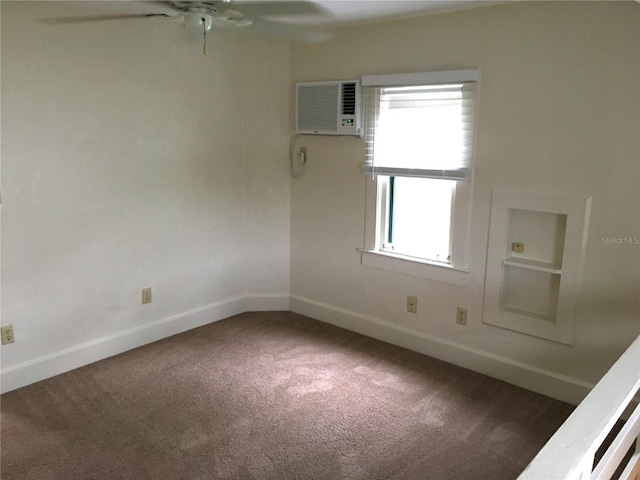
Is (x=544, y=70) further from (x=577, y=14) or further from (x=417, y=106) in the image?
(x=417, y=106)

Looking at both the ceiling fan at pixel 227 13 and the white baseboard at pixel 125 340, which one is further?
the white baseboard at pixel 125 340

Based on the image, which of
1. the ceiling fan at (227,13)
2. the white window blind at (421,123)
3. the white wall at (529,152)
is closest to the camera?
the white wall at (529,152)

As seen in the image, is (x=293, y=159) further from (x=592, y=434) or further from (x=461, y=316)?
(x=592, y=434)

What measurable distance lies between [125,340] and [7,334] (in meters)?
0.77

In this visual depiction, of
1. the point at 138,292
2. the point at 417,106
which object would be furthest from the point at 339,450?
the point at 417,106

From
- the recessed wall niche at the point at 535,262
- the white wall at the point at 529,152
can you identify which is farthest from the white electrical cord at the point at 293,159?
the recessed wall niche at the point at 535,262

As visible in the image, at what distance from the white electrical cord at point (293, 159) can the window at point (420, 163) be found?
2.05ft

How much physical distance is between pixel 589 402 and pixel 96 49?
3197 millimetres

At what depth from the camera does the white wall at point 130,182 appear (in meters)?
2.99

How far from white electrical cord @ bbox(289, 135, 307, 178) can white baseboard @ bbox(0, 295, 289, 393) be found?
3.47 feet

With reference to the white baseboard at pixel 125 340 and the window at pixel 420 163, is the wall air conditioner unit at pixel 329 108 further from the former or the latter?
the white baseboard at pixel 125 340

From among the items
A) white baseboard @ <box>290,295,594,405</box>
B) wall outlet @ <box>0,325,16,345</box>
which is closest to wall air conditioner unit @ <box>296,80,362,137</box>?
white baseboard @ <box>290,295,594,405</box>

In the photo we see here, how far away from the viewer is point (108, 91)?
329 centimetres

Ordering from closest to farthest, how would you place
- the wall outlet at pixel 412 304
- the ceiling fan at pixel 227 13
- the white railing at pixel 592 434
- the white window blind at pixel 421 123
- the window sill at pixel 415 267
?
the white railing at pixel 592 434, the ceiling fan at pixel 227 13, the white window blind at pixel 421 123, the window sill at pixel 415 267, the wall outlet at pixel 412 304
